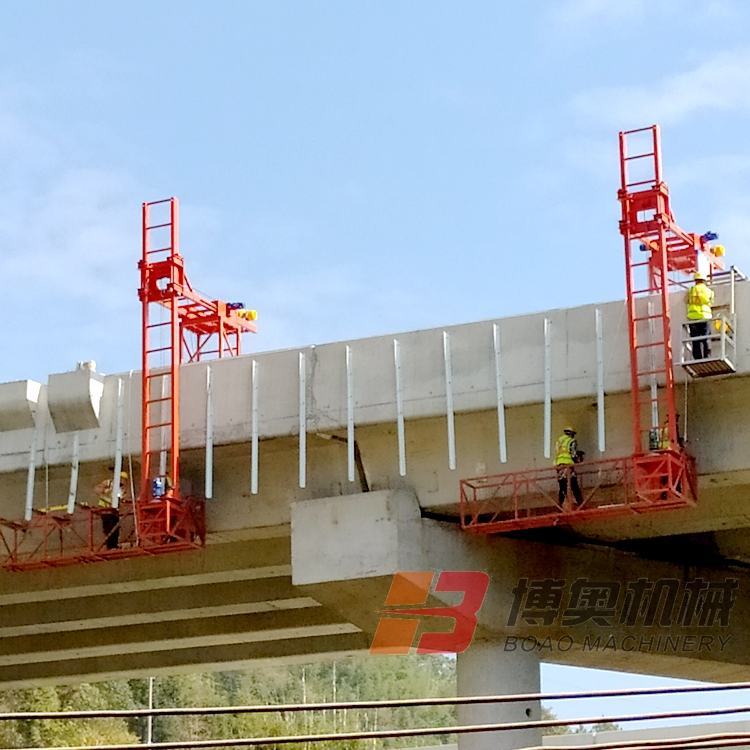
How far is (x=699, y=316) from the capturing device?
2217cm

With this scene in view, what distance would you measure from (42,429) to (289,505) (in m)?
4.44

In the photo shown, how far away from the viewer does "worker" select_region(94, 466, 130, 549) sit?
2656cm

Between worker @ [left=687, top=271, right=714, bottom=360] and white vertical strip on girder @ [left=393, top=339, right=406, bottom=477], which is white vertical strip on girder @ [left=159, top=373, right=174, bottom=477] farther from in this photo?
worker @ [left=687, top=271, right=714, bottom=360]

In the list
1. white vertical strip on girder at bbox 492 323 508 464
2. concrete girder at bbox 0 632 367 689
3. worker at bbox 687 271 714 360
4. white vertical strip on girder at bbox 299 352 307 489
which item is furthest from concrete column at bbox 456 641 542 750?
concrete girder at bbox 0 632 367 689

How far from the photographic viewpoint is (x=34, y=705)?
267 ft

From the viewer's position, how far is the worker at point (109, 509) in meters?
26.6

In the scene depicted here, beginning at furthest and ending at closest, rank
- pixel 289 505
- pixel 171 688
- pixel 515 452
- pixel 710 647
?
pixel 171 688 → pixel 710 647 → pixel 289 505 → pixel 515 452

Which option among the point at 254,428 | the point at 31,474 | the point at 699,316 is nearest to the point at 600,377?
the point at 699,316

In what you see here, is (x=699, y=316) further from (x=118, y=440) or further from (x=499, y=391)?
(x=118, y=440)

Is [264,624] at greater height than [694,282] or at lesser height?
lesser

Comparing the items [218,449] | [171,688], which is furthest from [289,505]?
[171,688]

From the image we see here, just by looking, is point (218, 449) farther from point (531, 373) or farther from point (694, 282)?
point (694, 282)

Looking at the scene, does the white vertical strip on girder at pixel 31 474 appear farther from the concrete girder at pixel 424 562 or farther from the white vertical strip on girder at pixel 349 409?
the white vertical strip on girder at pixel 349 409

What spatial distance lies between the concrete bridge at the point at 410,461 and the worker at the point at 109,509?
0.47 m
